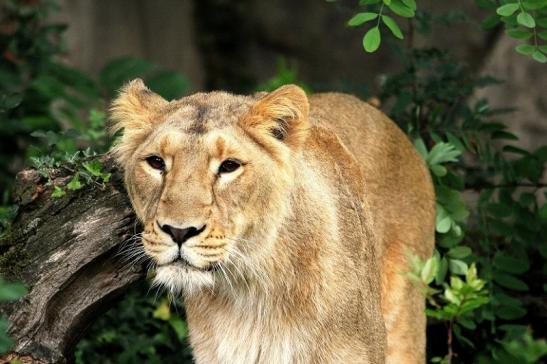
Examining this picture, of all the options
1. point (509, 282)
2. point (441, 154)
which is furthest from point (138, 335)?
point (509, 282)

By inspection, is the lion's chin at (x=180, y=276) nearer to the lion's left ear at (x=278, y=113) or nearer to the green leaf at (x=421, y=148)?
the lion's left ear at (x=278, y=113)

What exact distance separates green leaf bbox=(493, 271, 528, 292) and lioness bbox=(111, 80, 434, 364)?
1056 millimetres

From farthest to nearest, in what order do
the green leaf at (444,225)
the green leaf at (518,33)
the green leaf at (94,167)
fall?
the green leaf at (444,225) → the green leaf at (518,33) → the green leaf at (94,167)

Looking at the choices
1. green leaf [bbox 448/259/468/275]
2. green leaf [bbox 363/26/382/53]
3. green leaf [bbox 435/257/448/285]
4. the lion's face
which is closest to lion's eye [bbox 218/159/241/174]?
the lion's face

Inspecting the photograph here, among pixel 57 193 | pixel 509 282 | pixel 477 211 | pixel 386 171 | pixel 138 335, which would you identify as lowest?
pixel 138 335

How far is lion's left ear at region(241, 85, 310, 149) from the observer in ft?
14.3

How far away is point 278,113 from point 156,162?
1.77 feet

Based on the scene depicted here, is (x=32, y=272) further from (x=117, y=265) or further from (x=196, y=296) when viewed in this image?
(x=196, y=296)

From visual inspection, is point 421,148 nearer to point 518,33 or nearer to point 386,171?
point 386,171

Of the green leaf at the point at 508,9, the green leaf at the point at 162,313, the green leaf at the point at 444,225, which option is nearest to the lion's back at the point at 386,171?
the green leaf at the point at 444,225

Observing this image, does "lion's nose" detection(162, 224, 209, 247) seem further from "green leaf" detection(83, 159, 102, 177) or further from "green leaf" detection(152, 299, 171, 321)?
"green leaf" detection(152, 299, 171, 321)

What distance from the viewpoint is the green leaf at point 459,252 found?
5.57 metres

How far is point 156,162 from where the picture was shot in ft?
14.0

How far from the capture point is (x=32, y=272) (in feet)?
14.9
